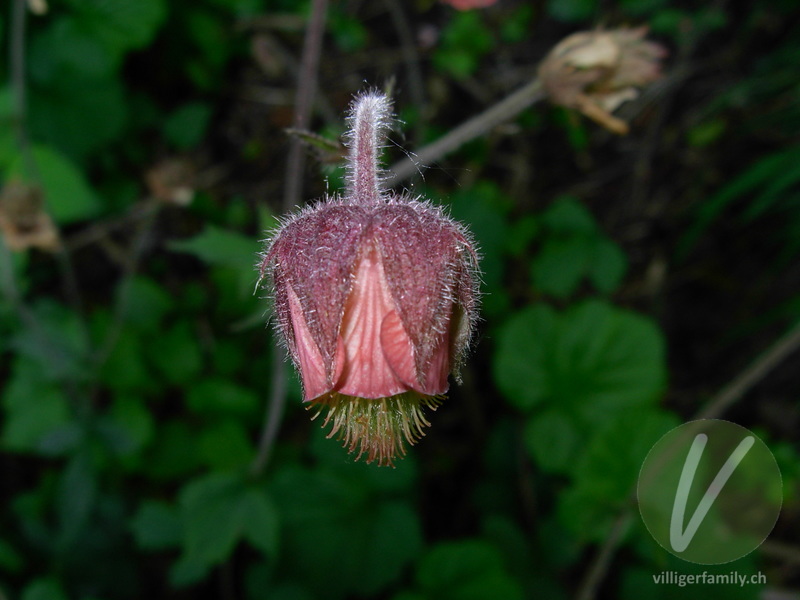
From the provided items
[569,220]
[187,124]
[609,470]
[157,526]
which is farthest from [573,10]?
[157,526]

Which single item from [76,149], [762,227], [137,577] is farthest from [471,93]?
[137,577]

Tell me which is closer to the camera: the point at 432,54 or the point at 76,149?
the point at 76,149

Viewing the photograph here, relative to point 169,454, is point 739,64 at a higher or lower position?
higher

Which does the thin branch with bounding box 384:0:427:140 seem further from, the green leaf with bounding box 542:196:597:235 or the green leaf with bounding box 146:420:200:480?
the green leaf with bounding box 146:420:200:480

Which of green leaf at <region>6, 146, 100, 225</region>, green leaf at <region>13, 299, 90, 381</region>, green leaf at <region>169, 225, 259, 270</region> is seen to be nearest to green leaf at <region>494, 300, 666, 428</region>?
green leaf at <region>169, 225, 259, 270</region>

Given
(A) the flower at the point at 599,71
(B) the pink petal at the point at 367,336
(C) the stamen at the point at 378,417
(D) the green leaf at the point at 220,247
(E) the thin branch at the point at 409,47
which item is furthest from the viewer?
(E) the thin branch at the point at 409,47

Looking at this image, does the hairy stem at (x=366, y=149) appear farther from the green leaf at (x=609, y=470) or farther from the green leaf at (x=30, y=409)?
the green leaf at (x=30, y=409)

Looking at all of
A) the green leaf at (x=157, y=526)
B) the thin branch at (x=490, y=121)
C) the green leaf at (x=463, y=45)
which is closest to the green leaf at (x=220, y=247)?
the thin branch at (x=490, y=121)

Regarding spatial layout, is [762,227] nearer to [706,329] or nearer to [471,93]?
[706,329]
